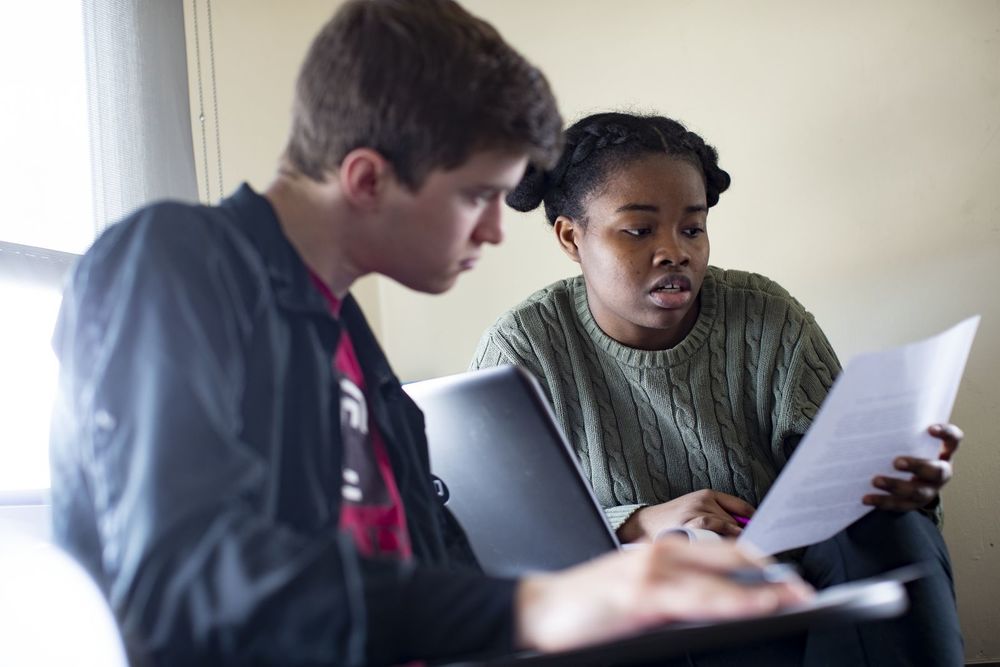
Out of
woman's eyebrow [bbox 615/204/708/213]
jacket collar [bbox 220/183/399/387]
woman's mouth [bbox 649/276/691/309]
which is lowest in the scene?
woman's mouth [bbox 649/276/691/309]

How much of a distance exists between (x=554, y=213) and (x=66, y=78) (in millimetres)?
820

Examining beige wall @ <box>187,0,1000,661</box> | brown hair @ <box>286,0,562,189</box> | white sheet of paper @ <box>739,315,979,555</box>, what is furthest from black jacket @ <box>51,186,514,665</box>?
beige wall @ <box>187,0,1000,661</box>

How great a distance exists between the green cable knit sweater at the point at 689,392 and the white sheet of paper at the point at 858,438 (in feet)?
1.08

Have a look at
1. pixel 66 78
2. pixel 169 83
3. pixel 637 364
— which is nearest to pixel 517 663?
pixel 637 364

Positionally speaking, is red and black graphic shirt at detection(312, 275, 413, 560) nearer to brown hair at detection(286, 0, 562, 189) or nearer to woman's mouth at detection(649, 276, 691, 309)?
brown hair at detection(286, 0, 562, 189)

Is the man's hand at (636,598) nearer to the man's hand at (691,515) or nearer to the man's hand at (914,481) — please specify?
the man's hand at (914,481)

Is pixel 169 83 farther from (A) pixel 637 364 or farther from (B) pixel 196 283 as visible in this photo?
(B) pixel 196 283

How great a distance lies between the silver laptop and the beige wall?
1158mm

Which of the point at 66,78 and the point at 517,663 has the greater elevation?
the point at 66,78

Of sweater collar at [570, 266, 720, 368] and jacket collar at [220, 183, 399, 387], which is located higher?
jacket collar at [220, 183, 399, 387]

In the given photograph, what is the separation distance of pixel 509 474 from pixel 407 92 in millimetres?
382

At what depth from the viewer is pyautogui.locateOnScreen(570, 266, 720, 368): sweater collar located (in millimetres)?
1504

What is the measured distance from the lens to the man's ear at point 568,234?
1604mm

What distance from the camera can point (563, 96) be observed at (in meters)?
2.21
